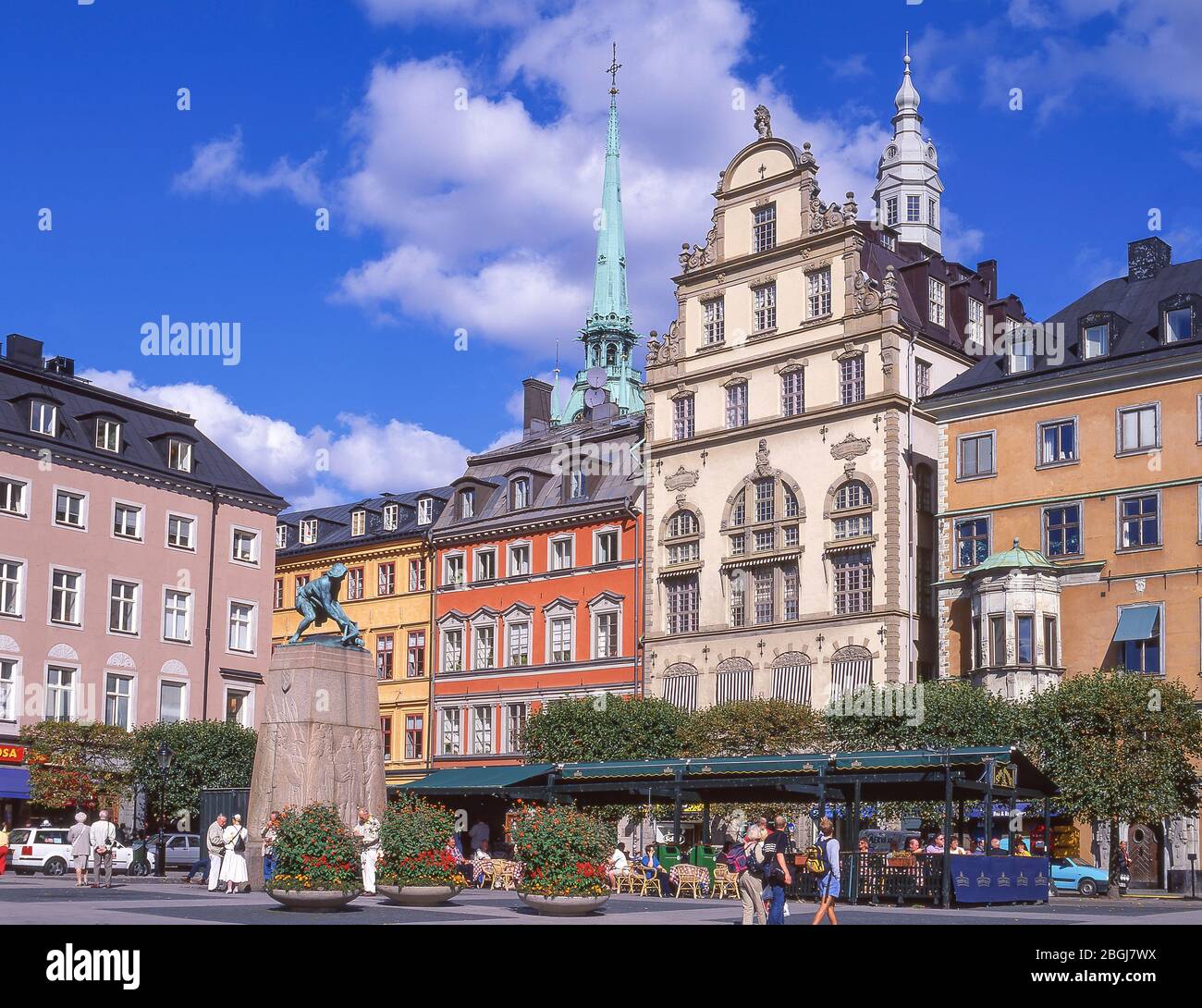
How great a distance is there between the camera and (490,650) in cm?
7700

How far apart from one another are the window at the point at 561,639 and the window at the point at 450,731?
6.50m

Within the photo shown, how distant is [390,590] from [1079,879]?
39.9 metres

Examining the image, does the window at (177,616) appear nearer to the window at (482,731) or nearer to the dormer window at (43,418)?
the dormer window at (43,418)

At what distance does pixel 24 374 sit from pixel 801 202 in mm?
31776

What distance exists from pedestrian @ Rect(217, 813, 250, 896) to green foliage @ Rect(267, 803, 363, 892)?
8.82m

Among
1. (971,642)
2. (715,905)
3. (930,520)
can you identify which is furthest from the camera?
(930,520)

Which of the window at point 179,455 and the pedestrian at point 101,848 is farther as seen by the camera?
the window at point 179,455

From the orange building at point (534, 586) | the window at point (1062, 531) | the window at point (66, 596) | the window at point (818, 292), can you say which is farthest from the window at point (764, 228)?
the window at point (66, 596)

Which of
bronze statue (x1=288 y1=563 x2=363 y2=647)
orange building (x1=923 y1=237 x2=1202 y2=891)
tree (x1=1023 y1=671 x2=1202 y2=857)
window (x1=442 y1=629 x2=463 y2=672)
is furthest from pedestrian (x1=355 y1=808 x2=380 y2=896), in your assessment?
window (x1=442 y1=629 x2=463 y2=672)

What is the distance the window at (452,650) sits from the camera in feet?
257

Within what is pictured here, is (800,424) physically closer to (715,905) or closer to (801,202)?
(801,202)

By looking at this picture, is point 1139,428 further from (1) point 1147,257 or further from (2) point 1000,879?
(2) point 1000,879

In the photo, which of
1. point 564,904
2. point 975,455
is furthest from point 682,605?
point 564,904
